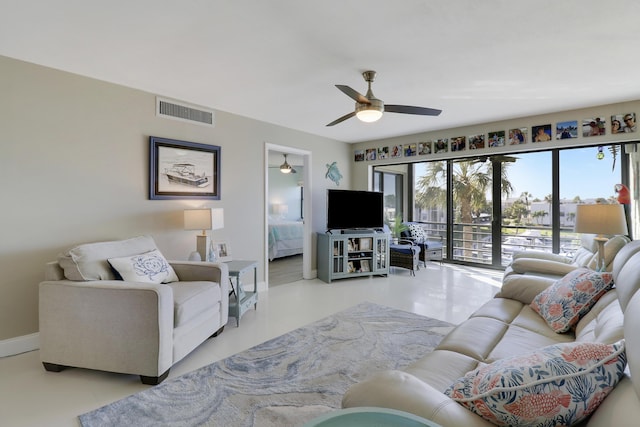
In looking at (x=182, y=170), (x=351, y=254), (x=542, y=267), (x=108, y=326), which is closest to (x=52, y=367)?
(x=108, y=326)

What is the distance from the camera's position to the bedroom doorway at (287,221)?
5.18 metres

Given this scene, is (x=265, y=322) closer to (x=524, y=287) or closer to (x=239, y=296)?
(x=239, y=296)

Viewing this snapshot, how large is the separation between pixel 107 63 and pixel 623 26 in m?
4.02

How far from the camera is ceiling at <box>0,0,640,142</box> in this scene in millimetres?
1970

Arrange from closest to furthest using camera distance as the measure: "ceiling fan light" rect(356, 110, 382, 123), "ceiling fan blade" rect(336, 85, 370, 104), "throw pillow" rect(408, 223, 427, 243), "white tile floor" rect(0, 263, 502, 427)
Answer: "white tile floor" rect(0, 263, 502, 427), "ceiling fan blade" rect(336, 85, 370, 104), "ceiling fan light" rect(356, 110, 382, 123), "throw pillow" rect(408, 223, 427, 243)

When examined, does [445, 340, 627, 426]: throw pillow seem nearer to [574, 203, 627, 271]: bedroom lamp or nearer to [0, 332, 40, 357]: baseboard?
[574, 203, 627, 271]: bedroom lamp

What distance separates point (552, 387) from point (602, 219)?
7.80 feet

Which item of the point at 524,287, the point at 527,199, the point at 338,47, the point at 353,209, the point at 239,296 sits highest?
the point at 338,47

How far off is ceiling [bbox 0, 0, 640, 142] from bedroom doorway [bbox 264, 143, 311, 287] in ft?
5.86

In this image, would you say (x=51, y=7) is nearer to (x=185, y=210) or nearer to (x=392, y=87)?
(x=185, y=210)

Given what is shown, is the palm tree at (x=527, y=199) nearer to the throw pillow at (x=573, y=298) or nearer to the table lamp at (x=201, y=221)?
the throw pillow at (x=573, y=298)

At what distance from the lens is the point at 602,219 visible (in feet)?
8.16

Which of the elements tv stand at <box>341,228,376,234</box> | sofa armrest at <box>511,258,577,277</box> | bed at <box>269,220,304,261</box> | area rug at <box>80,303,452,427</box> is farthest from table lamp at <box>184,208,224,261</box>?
bed at <box>269,220,304,261</box>

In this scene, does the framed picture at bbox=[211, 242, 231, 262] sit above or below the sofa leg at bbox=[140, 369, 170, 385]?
above
